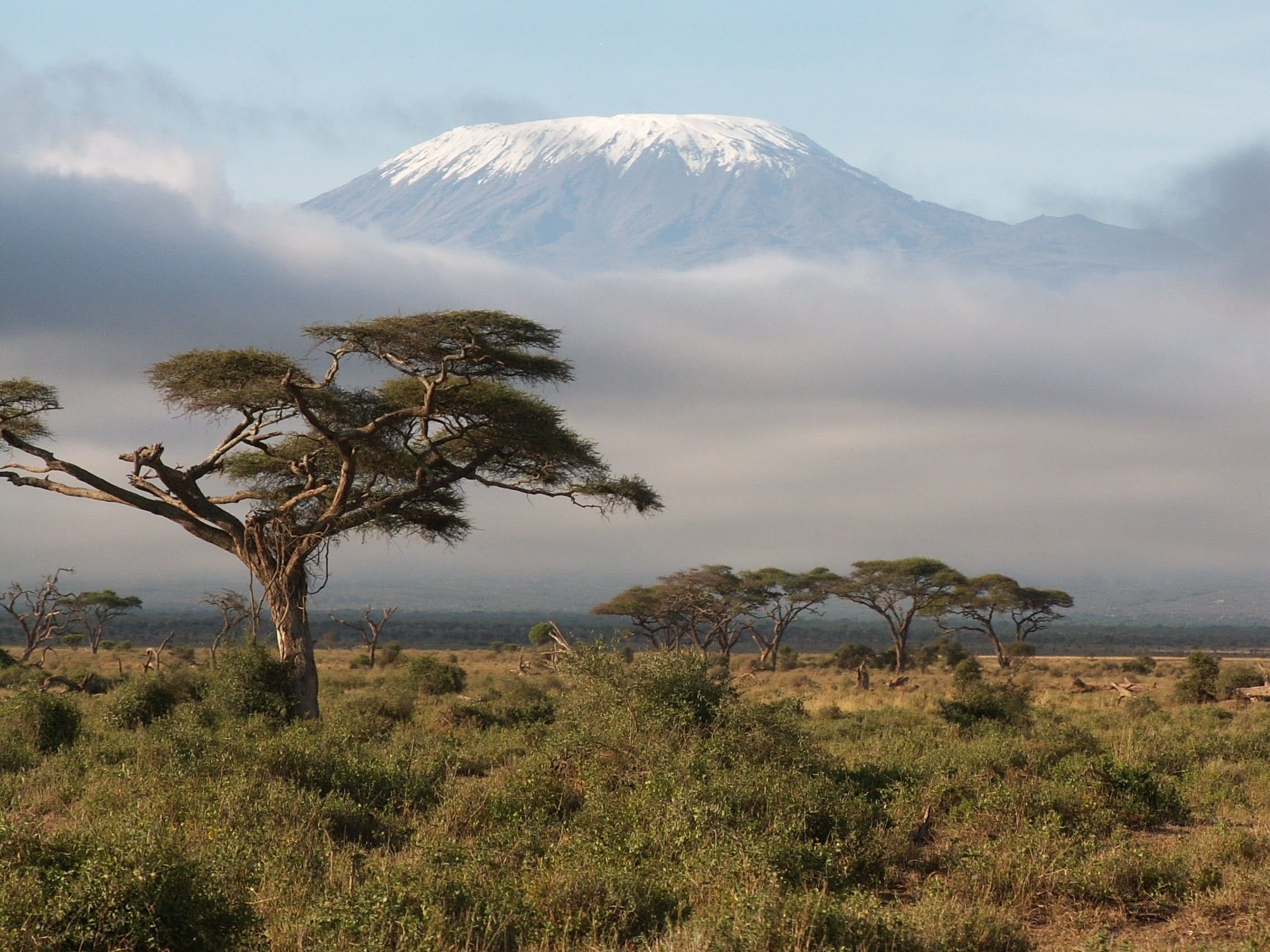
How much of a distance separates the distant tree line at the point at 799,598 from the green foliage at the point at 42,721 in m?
37.8

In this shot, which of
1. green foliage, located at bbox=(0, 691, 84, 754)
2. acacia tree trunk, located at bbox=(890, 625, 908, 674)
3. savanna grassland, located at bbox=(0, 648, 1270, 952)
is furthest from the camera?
acacia tree trunk, located at bbox=(890, 625, 908, 674)

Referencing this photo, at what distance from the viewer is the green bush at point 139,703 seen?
1725 cm

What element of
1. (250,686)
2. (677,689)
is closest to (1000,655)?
(250,686)

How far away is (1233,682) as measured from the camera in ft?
95.5

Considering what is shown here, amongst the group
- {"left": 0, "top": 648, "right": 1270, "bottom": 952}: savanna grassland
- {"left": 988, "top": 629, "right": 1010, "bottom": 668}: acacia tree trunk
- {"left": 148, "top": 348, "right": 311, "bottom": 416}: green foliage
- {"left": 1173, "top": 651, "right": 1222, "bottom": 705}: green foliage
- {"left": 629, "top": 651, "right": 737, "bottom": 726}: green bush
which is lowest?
{"left": 988, "top": 629, "right": 1010, "bottom": 668}: acacia tree trunk

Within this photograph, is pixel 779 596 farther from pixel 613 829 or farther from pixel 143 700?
pixel 613 829

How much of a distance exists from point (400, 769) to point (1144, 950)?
7897 mm

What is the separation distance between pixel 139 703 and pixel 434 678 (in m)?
13.3

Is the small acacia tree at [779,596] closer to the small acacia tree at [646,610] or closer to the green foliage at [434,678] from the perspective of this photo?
the small acacia tree at [646,610]

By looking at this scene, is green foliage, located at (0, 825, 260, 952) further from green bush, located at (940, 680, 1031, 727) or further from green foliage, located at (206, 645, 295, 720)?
green bush, located at (940, 680, 1031, 727)

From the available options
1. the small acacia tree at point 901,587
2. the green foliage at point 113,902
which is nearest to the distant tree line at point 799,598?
the small acacia tree at point 901,587

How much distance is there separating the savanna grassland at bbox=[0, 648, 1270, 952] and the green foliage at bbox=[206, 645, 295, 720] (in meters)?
0.05

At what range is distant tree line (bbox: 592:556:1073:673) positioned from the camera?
54656 millimetres

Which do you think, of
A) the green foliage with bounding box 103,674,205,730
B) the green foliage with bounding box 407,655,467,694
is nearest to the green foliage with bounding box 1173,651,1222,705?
the green foliage with bounding box 407,655,467,694
